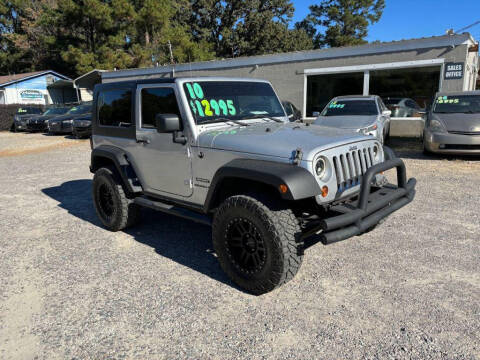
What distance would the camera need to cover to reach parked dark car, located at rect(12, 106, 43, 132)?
21.2 m

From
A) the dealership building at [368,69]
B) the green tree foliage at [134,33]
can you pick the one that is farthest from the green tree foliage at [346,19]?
the dealership building at [368,69]

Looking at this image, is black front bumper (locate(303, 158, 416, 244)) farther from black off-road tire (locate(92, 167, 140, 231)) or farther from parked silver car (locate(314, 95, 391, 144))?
parked silver car (locate(314, 95, 391, 144))

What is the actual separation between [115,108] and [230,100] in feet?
5.36

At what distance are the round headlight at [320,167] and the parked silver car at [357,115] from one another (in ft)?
20.5

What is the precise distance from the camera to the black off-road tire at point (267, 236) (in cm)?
291

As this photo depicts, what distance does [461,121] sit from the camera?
28.6 feet

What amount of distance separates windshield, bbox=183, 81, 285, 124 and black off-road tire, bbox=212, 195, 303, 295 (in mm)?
1076

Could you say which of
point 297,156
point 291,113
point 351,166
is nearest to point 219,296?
point 297,156

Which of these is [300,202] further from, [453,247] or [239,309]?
[453,247]

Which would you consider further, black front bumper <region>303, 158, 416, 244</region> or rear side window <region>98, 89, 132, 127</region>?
rear side window <region>98, 89, 132, 127</region>

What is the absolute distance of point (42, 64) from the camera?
3909 centimetres

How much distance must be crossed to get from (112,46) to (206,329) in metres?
34.2

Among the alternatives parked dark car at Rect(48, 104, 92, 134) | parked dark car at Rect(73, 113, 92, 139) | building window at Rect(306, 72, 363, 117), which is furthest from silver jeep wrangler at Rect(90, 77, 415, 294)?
parked dark car at Rect(48, 104, 92, 134)

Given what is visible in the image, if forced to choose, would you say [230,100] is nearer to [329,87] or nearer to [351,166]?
[351,166]
